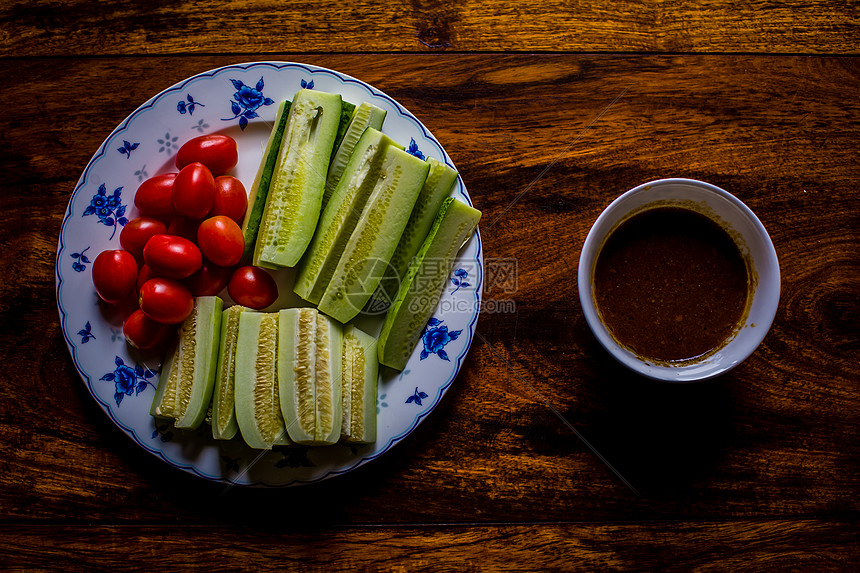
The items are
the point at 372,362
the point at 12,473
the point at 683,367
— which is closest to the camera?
the point at 683,367

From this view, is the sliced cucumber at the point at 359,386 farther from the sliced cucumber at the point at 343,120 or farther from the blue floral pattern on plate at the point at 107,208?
the blue floral pattern on plate at the point at 107,208

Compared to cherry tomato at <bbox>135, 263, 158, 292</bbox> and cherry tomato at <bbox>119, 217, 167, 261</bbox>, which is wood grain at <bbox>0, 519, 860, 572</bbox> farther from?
cherry tomato at <bbox>119, 217, 167, 261</bbox>

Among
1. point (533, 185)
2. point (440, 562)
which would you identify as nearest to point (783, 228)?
point (533, 185)

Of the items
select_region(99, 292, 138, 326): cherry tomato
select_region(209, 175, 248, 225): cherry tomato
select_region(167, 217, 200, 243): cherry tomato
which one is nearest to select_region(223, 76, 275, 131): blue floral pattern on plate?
select_region(209, 175, 248, 225): cherry tomato

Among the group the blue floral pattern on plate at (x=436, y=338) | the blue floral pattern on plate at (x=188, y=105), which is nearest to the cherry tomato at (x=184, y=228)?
the blue floral pattern on plate at (x=188, y=105)

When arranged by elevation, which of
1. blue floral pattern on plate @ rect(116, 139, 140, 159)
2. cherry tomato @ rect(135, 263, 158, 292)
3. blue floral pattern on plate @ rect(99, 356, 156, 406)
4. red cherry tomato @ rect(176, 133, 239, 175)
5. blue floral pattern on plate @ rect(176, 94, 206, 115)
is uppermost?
blue floral pattern on plate @ rect(176, 94, 206, 115)

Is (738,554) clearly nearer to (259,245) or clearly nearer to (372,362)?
(372,362)

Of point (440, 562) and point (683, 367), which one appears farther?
point (440, 562)
